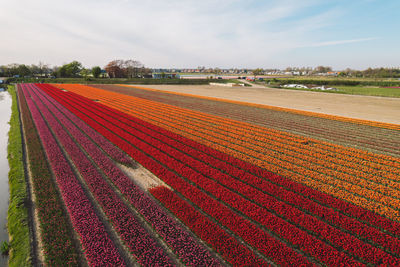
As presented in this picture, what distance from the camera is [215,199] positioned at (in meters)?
9.88

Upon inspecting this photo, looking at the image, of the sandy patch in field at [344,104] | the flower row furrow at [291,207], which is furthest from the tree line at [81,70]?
the flower row furrow at [291,207]

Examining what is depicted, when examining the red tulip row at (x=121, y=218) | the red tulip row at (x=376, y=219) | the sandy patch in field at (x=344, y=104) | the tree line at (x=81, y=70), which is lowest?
the red tulip row at (x=376, y=219)

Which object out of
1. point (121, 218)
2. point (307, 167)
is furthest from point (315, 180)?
point (121, 218)

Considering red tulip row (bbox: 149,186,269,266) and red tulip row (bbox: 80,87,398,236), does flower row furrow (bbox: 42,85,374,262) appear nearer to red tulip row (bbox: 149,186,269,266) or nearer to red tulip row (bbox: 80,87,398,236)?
red tulip row (bbox: 149,186,269,266)

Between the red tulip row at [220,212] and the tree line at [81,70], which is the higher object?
the tree line at [81,70]

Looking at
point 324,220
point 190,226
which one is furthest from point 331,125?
point 190,226

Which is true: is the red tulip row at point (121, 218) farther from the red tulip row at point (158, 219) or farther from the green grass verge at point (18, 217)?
the green grass verge at point (18, 217)

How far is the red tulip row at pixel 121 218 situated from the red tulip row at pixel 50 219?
4.81 ft

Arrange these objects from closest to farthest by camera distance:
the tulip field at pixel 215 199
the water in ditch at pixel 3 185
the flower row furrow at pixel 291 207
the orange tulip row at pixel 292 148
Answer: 1. the tulip field at pixel 215 199
2. the flower row furrow at pixel 291 207
3. the water in ditch at pixel 3 185
4. the orange tulip row at pixel 292 148

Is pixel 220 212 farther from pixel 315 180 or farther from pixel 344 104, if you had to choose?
pixel 344 104

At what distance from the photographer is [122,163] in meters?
13.6

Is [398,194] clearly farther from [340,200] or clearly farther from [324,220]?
[324,220]

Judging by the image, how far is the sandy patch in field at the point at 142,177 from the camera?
11297 millimetres

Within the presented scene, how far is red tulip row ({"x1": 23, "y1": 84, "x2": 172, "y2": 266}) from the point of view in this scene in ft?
22.4
